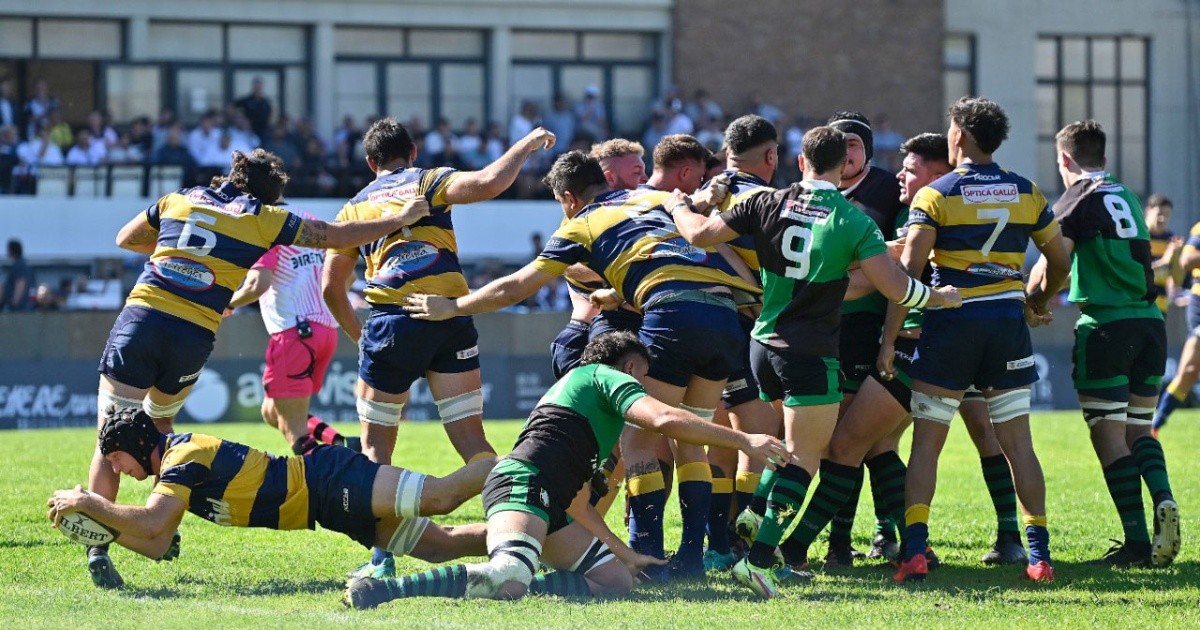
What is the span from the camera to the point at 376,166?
840 cm

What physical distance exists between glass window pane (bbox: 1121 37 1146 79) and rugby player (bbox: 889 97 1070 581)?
100ft

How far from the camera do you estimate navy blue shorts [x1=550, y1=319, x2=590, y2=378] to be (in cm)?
825

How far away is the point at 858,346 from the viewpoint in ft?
26.9

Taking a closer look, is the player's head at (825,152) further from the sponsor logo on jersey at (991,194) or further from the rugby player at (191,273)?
the rugby player at (191,273)

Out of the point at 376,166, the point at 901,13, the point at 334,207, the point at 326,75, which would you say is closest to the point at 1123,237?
the point at 376,166

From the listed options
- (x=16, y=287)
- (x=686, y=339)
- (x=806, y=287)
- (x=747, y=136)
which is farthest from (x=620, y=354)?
Answer: (x=16, y=287)

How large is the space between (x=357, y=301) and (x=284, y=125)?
657cm

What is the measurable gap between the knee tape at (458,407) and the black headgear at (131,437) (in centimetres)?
164

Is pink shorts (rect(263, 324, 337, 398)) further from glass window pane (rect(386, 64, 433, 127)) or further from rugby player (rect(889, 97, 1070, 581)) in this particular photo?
glass window pane (rect(386, 64, 433, 127))

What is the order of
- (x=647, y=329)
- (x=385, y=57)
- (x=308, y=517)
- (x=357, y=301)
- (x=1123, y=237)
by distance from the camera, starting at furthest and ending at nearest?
(x=385, y=57) < (x=357, y=301) < (x=1123, y=237) < (x=647, y=329) < (x=308, y=517)

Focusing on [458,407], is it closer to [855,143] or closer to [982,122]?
[855,143]

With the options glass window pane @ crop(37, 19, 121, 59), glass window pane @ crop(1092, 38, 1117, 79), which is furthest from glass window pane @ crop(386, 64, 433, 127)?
glass window pane @ crop(1092, 38, 1117, 79)

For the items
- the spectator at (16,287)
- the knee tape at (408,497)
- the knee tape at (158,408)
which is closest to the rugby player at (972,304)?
the knee tape at (408,497)

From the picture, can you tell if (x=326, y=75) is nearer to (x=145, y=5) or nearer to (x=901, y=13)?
(x=145, y=5)
